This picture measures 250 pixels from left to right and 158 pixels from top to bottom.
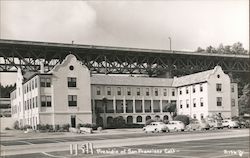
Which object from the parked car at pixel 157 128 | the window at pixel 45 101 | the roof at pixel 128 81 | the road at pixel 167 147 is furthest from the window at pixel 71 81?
the road at pixel 167 147

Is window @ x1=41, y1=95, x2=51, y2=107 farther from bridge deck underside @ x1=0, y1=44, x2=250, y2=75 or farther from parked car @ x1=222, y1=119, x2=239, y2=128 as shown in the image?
parked car @ x1=222, y1=119, x2=239, y2=128

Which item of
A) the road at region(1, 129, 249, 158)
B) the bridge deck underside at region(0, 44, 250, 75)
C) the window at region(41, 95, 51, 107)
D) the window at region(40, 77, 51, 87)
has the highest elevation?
the bridge deck underside at region(0, 44, 250, 75)

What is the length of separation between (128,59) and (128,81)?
1344 cm

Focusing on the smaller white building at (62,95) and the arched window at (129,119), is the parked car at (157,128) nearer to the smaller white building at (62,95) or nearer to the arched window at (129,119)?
the smaller white building at (62,95)

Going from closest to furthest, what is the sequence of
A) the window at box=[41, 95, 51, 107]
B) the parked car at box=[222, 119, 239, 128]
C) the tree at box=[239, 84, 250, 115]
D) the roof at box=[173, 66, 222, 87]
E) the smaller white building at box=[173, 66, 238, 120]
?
the parked car at box=[222, 119, 239, 128], the window at box=[41, 95, 51, 107], the tree at box=[239, 84, 250, 115], the smaller white building at box=[173, 66, 238, 120], the roof at box=[173, 66, 222, 87]

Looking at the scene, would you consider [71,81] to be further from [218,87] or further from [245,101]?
[245,101]

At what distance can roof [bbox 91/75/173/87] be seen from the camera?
204 ft

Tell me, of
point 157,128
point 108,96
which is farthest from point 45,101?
point 157,128

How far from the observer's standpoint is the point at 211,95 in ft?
194

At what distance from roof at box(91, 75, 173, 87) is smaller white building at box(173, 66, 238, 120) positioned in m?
4.84

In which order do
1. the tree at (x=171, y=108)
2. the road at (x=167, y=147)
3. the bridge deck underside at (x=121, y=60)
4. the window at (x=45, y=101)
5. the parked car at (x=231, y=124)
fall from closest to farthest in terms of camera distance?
the road at (x=167, y=147) → the bridge deck underside at (x=121, y=60) → the parked car at (x=231, y=124) → the window at (x=45, y=101) → the tree at (x=171, y=108)

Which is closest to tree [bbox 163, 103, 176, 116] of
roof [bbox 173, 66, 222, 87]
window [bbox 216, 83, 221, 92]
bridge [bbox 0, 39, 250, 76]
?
roof [bbox 173, 66, 222, 87]

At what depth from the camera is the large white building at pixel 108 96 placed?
50.7 meters

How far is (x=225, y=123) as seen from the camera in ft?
152
